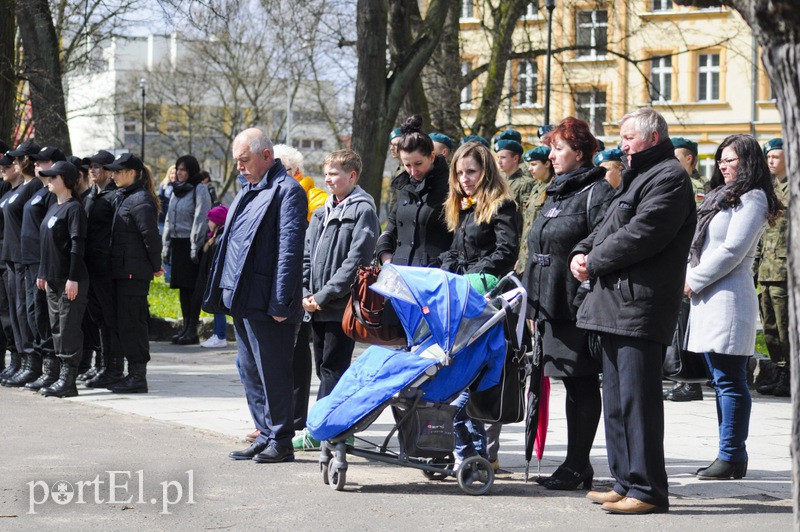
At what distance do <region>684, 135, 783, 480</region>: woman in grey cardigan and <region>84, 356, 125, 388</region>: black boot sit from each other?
5.91 meters

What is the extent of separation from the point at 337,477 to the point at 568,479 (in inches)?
53.8

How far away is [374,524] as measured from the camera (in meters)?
6.24

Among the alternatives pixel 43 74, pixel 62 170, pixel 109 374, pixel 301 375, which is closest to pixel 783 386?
pixel 301 375

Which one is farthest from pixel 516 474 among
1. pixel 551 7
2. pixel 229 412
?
pixel 551 7

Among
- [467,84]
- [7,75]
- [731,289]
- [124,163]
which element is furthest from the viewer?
[467,84]

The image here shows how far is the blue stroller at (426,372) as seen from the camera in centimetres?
687

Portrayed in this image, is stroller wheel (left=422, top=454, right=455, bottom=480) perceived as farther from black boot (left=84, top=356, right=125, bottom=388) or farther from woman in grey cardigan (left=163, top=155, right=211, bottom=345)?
woman in grey cardigan (left=163, top=155, right=211, bottom=345)

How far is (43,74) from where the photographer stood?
60.2ft

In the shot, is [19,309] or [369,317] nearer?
[369,317]

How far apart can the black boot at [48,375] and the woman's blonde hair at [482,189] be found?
5323 mm

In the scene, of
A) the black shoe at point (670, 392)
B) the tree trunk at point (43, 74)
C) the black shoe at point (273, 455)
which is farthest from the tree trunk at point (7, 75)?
the black shoe at point (273, 455)

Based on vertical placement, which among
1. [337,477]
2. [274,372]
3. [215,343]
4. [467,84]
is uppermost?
[467,84]

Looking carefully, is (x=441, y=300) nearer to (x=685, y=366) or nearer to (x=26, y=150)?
(x=685, y=366)

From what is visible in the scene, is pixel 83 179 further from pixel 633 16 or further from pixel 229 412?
pixel 633 16
